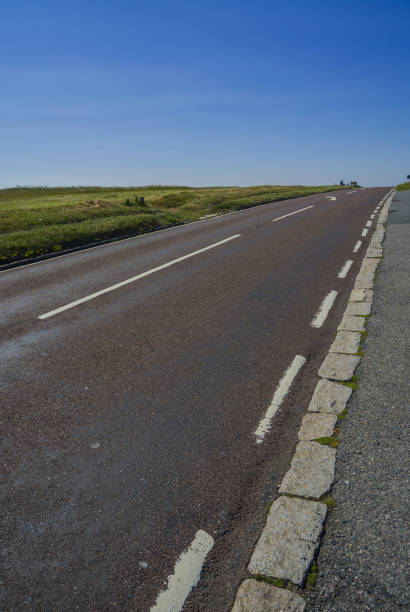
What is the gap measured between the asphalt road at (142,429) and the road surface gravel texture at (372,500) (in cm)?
45

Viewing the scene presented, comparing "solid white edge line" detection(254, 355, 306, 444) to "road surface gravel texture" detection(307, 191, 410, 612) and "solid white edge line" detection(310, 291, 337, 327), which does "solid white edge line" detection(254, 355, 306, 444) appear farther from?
"solid white edge line" detection(310, 291, 337, 327)

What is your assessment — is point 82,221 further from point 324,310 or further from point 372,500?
point 372,500

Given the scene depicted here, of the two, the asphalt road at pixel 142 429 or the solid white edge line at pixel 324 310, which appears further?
the solid white edge line at pixel 324 310

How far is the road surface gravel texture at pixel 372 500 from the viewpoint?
223 cm

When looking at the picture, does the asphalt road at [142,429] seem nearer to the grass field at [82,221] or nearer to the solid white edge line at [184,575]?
the solid white edge line at [184,575]

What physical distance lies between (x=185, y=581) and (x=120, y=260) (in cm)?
977

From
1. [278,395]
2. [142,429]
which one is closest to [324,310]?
[278,395]

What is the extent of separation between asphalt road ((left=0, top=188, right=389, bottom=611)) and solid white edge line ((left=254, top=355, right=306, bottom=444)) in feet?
0.20

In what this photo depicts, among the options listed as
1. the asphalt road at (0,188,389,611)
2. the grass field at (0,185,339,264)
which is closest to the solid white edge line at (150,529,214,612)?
the asphalt road at (0,188,389,611)

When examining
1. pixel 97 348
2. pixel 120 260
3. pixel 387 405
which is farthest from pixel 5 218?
pixel 387 405

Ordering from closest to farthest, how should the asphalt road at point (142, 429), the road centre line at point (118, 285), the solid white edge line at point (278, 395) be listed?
the asphalt road at point (142, 429) → the solid white edge line at point (278, 395) → the road centre line at point (118, 285)

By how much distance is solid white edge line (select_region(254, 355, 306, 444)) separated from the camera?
3.64m

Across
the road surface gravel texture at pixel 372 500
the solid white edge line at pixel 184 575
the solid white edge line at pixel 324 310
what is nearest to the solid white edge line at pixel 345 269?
the solid white edge line at pixel 324 310

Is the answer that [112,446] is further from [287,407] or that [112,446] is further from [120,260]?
[120,260]
